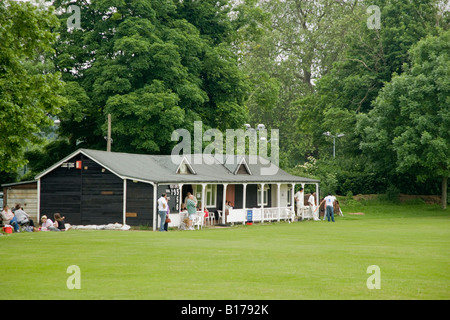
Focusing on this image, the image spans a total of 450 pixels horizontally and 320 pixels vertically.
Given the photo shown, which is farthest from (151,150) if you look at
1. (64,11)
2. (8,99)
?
(8,99)

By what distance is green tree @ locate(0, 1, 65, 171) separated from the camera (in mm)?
27172

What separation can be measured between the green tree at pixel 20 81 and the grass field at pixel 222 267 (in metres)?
5.17

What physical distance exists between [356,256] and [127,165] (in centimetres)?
1898

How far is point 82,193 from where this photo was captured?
34.6 m

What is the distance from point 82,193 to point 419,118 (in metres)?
24.8

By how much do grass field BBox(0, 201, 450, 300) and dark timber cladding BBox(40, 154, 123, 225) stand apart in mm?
8141

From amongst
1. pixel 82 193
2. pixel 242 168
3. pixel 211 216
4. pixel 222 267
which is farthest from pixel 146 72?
pixel 222 267

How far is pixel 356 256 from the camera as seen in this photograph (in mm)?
18875

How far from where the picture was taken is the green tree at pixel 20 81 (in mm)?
27172

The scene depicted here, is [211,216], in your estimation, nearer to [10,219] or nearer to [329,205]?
[329,205]

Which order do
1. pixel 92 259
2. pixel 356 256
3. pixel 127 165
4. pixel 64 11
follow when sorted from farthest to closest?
1. pixel 64 11
2. pixel 127 165
3. pixel 356 256
4. pixel 92 259
